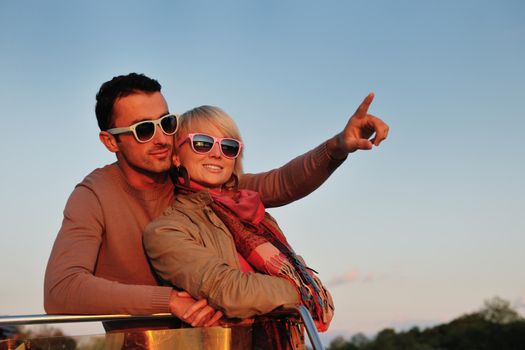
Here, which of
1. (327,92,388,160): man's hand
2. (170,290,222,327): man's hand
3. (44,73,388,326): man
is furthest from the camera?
(327,92,388,160): man's hand

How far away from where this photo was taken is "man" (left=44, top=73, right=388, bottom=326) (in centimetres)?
323

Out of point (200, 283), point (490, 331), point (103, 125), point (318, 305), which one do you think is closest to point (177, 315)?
point (200, 283)

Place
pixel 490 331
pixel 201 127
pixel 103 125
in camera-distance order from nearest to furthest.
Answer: pixel 201 127 → pixel 103 125 → pixel 490 331

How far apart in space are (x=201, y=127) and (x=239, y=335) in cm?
144

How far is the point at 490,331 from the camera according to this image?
41125 mm

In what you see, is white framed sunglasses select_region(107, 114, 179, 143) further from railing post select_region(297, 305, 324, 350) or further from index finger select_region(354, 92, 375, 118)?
railing post select_region(297, 305, 324, 350)

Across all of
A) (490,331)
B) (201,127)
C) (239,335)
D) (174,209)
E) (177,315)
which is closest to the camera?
(239,335)

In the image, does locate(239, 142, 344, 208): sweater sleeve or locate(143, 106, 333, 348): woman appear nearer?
locate(143, 106, 333, 348): woman

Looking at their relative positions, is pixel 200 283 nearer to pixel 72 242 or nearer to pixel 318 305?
pixel 318 305

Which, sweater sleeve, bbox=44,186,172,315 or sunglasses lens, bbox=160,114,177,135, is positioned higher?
sunglasses lens, bbox=160,114,177,135

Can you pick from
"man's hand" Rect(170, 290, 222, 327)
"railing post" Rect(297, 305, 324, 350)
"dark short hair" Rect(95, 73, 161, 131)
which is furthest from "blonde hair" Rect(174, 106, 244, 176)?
"railing post" Rect(297, 305, 324, 350)

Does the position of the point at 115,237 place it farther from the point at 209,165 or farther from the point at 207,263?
the point at 207,263

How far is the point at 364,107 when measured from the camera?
3.77 m

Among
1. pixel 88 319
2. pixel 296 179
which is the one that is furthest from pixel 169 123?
pixel 88 319
